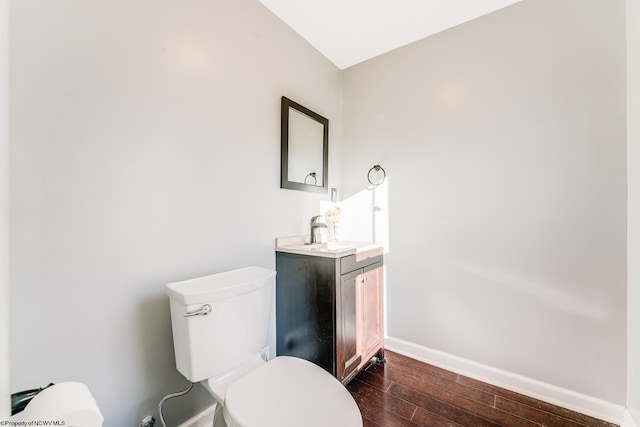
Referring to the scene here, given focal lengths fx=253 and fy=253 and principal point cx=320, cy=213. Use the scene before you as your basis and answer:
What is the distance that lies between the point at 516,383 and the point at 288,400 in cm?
154

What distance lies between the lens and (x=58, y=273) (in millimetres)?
892

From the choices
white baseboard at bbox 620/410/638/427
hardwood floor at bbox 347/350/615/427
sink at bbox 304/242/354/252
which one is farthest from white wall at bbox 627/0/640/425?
sink at bbox 304/242/354/252

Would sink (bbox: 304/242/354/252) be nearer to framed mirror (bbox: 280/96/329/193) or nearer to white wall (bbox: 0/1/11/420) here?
framed mirror (bbox: 280/96/329/193)

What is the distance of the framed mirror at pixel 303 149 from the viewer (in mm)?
1769

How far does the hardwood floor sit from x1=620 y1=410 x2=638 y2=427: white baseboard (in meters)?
0.07

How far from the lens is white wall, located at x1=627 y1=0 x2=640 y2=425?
4.03 feet

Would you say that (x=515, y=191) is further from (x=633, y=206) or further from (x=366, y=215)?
(x=366, y=215)

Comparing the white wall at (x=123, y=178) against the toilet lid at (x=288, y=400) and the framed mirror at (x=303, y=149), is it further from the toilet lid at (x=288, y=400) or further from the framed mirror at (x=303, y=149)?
the toilet lid at (x=288, y=400)

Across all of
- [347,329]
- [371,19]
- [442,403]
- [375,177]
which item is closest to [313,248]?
[347,329]

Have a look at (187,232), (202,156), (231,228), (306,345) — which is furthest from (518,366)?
(202,156)

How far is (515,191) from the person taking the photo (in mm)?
1590

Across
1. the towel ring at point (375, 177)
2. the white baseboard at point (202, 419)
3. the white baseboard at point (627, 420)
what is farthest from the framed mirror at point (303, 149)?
the white baseboard at point (627, 420)

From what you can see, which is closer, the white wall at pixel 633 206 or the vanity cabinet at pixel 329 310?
the white wall at pixel 633 206

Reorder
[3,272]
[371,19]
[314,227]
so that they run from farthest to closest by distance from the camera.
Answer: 1. [314,227]
2. [371,19]
3. [3,272]
